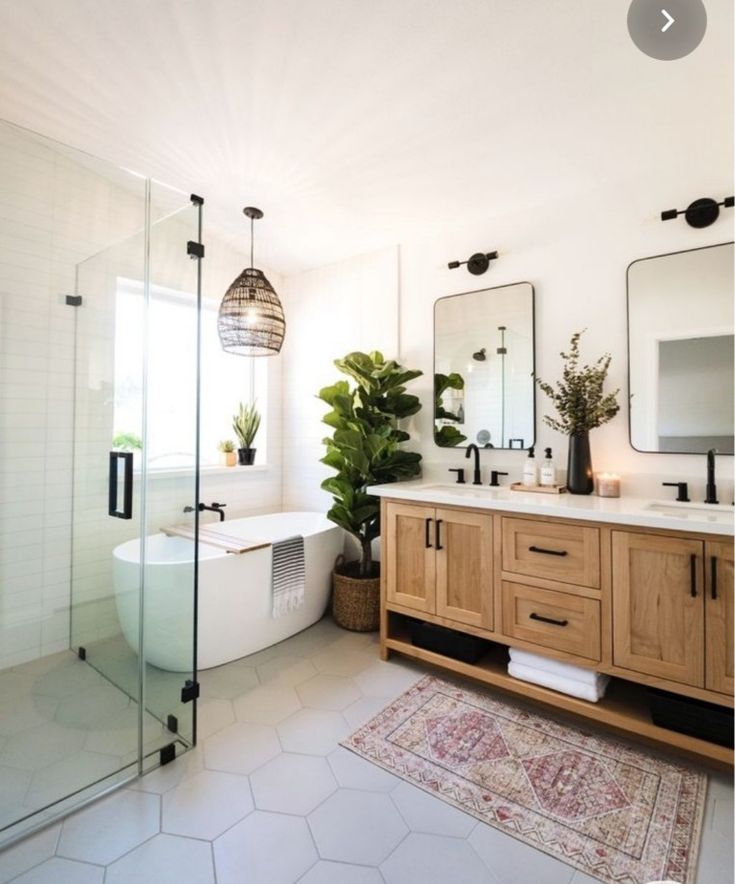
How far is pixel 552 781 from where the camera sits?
65.6 inches

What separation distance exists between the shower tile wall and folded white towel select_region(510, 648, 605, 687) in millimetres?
1941

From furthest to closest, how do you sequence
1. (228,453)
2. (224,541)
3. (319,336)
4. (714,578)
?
(319,336) → (228,453) → (224,541) → (714,578)

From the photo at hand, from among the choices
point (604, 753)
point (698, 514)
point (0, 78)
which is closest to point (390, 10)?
point (0, 78)

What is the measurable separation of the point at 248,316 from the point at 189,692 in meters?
2.02

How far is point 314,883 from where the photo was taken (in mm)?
1273

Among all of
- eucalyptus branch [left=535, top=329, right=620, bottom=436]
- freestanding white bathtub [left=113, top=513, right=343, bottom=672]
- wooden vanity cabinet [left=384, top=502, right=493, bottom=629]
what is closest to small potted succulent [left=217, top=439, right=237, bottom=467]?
freestanding white bathtub [left=113, top=513, right=343, bottom=672]

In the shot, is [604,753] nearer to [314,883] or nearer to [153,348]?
[314,883]

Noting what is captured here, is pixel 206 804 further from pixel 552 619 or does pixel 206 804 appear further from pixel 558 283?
pixel 558 283

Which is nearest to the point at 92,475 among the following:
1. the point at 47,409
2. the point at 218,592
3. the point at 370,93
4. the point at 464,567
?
the point at 47,409

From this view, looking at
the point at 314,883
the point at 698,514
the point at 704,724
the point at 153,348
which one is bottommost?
the point at 314,883

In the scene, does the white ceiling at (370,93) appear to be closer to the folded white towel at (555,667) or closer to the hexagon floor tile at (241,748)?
the folded white towel at (555,667)

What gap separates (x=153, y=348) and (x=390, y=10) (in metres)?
1.57

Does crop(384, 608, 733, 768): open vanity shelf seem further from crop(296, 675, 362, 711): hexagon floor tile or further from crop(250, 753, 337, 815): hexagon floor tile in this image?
crop(250, 753, 337, 815): hexagon floor tile

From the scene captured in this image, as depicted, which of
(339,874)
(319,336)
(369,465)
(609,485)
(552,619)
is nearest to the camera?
(339,874)
